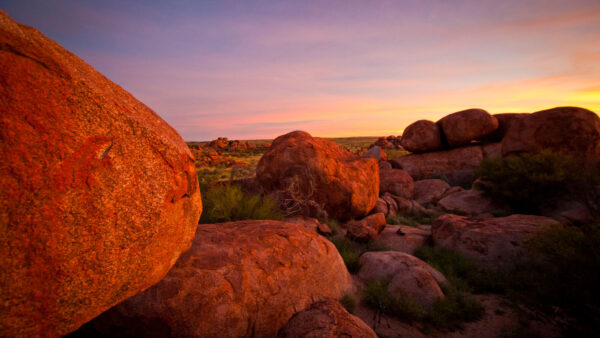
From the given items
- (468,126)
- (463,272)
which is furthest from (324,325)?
(468,126)

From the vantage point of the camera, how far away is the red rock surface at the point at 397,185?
40.4 ft

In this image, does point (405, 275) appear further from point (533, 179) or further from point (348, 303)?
point (533, 179)

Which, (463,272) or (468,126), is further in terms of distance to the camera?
(468,126)

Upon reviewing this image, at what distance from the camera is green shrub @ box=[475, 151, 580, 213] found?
7.37 m

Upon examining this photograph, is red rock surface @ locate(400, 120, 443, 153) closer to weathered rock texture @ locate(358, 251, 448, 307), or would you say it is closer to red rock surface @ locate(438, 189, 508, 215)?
red rock surface @ locate(438, 189, 508, 215)

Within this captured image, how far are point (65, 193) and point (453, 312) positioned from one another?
4710 millimetres

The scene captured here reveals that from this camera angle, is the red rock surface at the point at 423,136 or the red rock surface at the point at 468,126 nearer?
the red rock surface at the point at 468,126

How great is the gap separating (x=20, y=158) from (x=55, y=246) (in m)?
0.50

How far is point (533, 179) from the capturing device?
301 inches

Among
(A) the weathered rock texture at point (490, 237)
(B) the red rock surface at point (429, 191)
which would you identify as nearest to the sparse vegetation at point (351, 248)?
(A) the weathered rock texture at point (490, 237)

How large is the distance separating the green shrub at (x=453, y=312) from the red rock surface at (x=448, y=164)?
1329cm

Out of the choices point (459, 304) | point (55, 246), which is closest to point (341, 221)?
point (459, 304)

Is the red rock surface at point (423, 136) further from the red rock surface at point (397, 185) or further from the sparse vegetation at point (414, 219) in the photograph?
the sparse vegetation at point (414, 219)

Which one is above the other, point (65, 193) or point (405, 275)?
point (65, 193)
